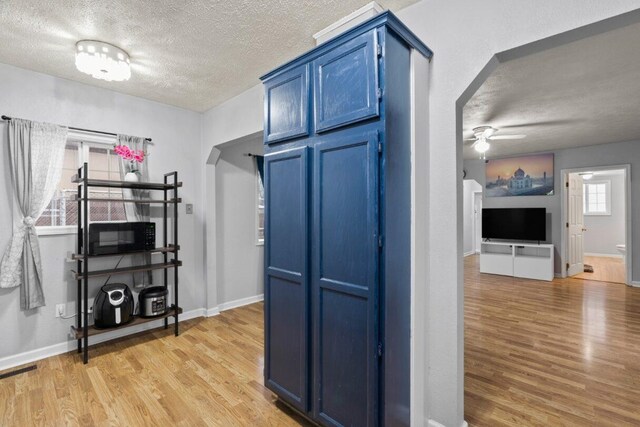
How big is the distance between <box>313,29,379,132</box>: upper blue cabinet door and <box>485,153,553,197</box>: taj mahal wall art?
21.0 ft

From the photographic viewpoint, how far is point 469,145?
222 inches

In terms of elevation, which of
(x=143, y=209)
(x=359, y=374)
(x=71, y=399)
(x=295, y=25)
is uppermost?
(x=295, y=25)

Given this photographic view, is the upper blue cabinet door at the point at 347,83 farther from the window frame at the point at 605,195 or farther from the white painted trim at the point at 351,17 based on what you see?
the window frame at the point at 605,195

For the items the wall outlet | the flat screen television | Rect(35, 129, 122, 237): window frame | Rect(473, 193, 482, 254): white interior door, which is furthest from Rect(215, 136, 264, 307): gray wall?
Rect(473, 193, 482, 254): white interior door

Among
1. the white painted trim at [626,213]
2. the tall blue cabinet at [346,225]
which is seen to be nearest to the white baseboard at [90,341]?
the tall blue cabinet at [346,225]

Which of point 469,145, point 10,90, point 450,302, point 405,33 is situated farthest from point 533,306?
point 10,90

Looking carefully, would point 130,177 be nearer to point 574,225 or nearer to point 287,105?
point 287,105

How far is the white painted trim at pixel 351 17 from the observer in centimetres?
192

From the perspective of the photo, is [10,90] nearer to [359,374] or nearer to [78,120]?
[78,120]

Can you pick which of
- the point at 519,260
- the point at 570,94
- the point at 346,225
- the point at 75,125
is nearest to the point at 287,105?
the point at 346,225

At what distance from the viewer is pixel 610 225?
329 inches

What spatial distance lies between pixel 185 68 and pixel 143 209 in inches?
65.7

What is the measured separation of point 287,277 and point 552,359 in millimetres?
2662

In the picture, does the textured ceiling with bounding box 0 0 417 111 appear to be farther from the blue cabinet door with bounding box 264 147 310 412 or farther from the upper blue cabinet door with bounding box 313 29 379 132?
the blue cabinet door with bounding box 264 147 310 412
